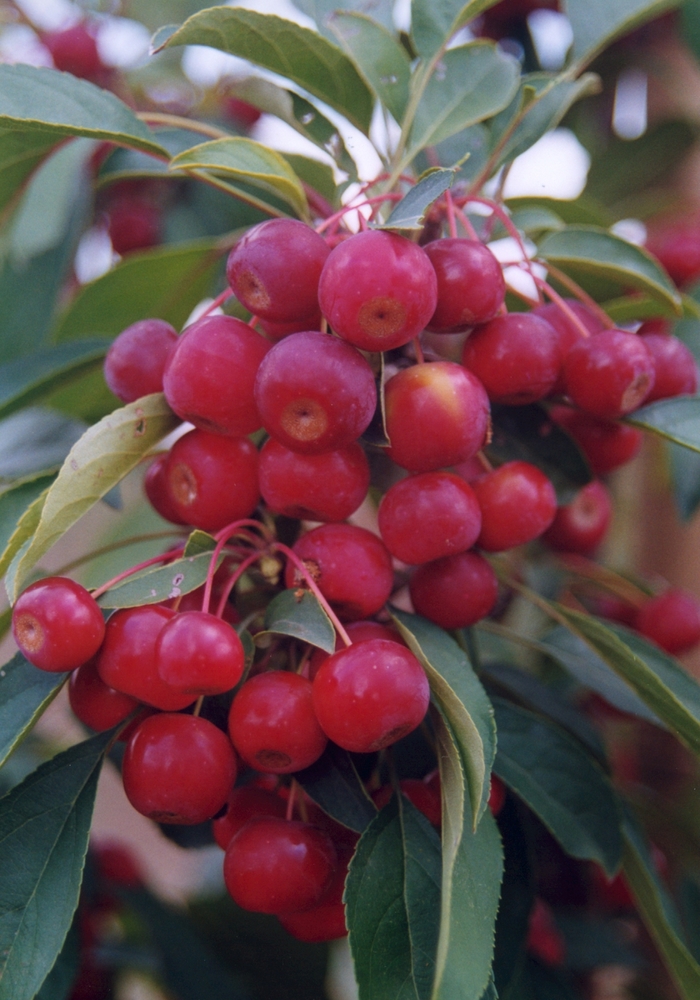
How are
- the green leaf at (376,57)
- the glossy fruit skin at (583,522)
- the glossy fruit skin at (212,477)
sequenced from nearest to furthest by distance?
the glossy fruit skin at (212,477)
the green leaf at (376,57)
the glossy fruit skin at (583,522)

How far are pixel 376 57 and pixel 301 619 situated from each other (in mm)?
509

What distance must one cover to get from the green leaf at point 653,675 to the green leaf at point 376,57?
494 millimetres

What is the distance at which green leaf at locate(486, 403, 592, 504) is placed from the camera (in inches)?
30.0

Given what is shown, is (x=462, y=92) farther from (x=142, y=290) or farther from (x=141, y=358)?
(x=142, y=290)

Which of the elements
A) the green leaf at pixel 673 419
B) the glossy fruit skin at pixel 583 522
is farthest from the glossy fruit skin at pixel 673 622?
the green leaf at pixel 673 419

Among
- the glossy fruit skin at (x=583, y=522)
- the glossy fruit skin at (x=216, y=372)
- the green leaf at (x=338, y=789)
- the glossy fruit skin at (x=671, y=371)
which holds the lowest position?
the glossy fruit skin at (x=583, y=522)

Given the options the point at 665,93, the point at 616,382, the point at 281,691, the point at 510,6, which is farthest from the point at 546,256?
the point at 665,93

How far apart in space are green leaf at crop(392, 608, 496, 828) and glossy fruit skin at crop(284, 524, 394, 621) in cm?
3

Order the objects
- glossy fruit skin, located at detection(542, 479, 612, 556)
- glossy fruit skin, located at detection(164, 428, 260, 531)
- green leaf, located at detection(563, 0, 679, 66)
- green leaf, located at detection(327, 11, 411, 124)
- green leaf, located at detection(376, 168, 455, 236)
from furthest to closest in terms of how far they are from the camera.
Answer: glossy fruit skin, located at detection(542, 479, 612, 556) → green leaf, located at detection(563, 0, 679, 66) → green leaf, located at detection(327, 11, 411, 124) → glossy fruit skin, located at detection(164, 428, 260, 531) → green leaf, located at detection(376, 168, 455, 236)

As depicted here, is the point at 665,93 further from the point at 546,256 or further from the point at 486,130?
the point at 546,256

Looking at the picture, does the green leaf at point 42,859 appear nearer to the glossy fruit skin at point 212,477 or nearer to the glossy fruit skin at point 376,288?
the glossy fruit skin at point 212,477

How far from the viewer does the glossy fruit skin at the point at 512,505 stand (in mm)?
656

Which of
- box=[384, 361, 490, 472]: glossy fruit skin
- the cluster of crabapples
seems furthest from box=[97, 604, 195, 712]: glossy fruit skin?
box=[384, 361, 490, 472]: glossy fruit skin

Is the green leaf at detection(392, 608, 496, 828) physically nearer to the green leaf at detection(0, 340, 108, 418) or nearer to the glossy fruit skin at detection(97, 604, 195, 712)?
the glossy fruit skin at detection(97, 604, 195, 712)
